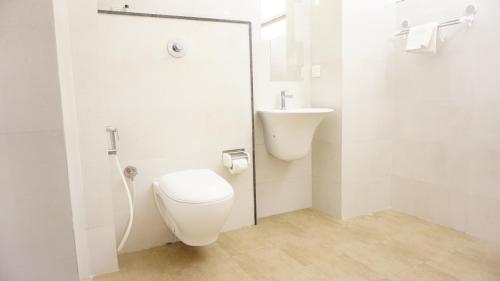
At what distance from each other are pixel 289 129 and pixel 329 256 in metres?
0.84

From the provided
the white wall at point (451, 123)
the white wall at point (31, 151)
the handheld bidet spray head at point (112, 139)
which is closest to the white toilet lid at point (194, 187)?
the handheld bidet spray head at point (112, 139)

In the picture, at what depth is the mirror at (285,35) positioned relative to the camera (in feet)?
7.48

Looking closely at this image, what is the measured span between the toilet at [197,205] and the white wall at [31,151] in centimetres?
69

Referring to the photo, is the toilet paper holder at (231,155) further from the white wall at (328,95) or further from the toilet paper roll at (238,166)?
the white wall at (328,95)

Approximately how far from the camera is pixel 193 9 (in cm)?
196

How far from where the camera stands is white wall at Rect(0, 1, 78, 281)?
802mm

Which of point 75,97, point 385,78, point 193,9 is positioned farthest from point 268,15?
point 75,97

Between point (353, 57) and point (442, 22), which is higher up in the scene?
point (442, 22)

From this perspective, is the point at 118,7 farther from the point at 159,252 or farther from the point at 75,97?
the point at 159,252

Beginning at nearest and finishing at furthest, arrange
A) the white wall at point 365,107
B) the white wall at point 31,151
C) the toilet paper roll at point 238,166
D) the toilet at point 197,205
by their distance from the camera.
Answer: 1. the white wall at point 31,151
2. the toilet at point 197,205
3. the toilet paper roll at point 238,166
4. the white wall at point 365,107

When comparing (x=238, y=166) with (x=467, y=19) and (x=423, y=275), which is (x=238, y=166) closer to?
(x=423, y=275)

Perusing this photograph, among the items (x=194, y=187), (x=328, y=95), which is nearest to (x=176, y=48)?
(x=194, y=187)

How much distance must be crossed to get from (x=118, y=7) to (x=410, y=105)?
2.09 meters

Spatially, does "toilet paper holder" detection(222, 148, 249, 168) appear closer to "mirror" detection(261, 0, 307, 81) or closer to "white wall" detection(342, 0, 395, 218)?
"mirror" detection(261, 0, 307, 81)
